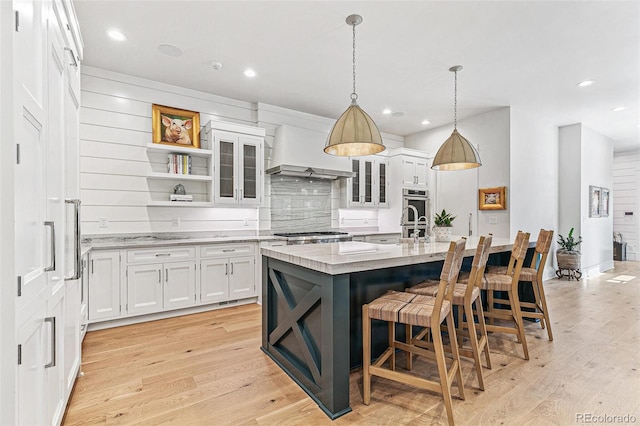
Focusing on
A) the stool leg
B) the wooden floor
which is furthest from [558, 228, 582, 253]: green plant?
the stool leg

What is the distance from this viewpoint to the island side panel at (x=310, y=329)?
6.28ft

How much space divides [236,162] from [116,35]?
5.96 ft

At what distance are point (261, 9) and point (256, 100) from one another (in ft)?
6.79

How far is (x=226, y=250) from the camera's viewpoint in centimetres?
408

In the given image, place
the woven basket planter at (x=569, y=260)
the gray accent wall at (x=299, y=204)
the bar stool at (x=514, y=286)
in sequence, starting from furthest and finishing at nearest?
1. the woven basket planter at (x=569, y=260)
2. the gray accent wall at (x=299, y=204)
3. the bar stool at (x=514, y=286)

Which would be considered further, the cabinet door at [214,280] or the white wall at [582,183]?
the white wall at [582,183]

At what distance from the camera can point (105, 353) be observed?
2.82 meters

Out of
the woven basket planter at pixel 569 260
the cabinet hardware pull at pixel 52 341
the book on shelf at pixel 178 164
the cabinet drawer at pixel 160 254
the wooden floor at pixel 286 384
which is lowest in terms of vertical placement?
the wooden floor at pixel 286 384

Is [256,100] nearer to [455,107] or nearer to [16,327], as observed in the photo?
[455,107]

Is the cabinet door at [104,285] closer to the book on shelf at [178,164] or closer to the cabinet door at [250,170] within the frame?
the book on shelf at [178,164]

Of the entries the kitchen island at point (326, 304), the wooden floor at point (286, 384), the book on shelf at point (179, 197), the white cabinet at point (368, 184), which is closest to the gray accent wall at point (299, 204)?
the white cabinet at point (368, 184)

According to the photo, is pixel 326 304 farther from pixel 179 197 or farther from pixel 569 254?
pixel 569 254

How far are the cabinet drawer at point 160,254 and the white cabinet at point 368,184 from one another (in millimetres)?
2743

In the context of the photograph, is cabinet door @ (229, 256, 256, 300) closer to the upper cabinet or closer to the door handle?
the upper cabinet
